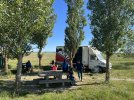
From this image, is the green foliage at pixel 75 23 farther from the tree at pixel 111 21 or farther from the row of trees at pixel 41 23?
the tree at pixel 111 21

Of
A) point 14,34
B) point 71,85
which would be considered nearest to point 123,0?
point 71,85

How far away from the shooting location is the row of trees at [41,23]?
72.6ft

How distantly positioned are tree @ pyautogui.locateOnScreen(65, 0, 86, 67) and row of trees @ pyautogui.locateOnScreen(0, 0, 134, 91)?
1466 centimetres

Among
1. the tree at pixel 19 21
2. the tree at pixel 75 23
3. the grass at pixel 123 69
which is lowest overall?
the grass at pixel 123 69

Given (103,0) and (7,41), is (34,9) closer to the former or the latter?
(7,41)

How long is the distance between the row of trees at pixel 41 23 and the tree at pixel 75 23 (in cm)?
1466

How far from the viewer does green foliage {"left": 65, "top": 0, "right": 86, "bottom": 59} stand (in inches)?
1796

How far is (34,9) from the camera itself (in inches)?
878

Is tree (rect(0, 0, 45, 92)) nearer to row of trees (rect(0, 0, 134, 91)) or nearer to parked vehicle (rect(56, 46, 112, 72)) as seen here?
row of trees (rect(0, 0, 134, 91))

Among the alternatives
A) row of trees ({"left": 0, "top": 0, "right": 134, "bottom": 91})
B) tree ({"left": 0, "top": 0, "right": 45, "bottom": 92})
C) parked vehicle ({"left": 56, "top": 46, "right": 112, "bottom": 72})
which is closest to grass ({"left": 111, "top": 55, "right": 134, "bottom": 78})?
parked vehicle ({"left": 56, "top": 46, "right": 112, "bottom": 72})

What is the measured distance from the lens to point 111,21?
2775 cm

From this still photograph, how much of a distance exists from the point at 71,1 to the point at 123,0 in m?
18.7

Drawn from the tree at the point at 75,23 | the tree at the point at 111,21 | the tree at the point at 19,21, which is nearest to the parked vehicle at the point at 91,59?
the tree at the point at 75,23

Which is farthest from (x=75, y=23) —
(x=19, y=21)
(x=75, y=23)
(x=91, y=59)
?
(x=19, y=21)
